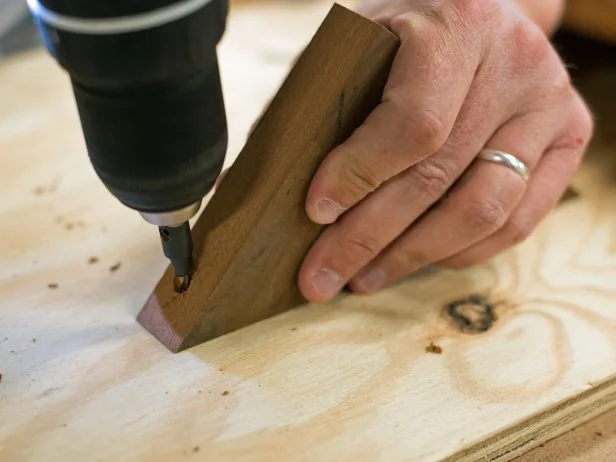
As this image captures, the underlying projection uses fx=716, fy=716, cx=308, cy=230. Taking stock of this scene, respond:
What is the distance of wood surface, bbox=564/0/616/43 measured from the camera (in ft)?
3.59

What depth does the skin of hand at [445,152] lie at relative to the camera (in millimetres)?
703

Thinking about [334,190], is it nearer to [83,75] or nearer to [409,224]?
[409,224]

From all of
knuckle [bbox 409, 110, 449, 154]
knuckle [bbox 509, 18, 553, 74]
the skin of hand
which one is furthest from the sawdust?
knuckle [bbox 509, 18, 553, 74]

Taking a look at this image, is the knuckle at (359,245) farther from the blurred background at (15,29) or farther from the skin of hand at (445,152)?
the blurred background at (15,29)

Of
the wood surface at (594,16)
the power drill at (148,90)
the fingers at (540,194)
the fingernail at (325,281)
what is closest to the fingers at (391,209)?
the fingernail at (325,281)

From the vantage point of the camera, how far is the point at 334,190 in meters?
0.72

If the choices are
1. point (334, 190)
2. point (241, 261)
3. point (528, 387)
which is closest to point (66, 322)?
point (241, 261)

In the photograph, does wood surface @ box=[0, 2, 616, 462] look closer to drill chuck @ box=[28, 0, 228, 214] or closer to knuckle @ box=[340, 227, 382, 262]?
knuckle @ box=[340, 227, 382, 262]

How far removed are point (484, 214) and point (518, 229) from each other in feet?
0.27

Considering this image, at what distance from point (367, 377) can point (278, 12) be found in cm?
105

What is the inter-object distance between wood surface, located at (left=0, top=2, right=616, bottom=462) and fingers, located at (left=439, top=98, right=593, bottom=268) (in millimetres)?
39

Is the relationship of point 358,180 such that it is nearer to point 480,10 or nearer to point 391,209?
point 391,209

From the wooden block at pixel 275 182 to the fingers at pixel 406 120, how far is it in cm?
2

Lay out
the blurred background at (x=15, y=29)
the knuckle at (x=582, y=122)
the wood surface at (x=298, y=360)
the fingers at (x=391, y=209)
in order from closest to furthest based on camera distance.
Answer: the wood surface at (x=298, y=360) → the fingers at (x=391, y=209) → the knuckle at (x=582, y=122) → the blurred background at (x=15, y=29)
